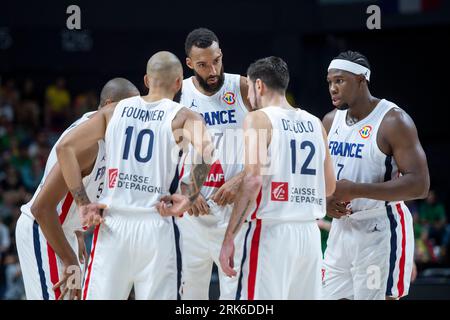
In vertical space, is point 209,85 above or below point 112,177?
above

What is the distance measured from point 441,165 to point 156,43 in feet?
18.9

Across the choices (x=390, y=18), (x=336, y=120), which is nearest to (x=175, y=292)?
(x=336, y=120)

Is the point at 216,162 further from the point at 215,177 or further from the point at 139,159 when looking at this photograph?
the point at 139,159

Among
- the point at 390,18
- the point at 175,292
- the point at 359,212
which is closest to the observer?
the point at 175,292

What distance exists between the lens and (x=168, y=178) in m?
5.56

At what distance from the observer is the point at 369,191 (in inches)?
247

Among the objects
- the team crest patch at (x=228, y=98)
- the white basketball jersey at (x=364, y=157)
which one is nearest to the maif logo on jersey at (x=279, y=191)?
the white basketball jersey at (x=364, y=157)

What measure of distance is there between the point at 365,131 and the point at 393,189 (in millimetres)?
568

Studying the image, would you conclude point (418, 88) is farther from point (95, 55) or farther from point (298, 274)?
point (298, 274)

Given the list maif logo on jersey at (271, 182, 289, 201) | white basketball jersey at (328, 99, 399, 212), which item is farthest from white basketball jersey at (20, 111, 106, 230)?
white basketball jersey at (328, 99, 399, 212)

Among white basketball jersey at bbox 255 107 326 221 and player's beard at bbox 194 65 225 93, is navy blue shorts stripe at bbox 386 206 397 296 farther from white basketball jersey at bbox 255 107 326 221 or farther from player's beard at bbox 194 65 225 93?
player's beard at bbox 194 65 225 93

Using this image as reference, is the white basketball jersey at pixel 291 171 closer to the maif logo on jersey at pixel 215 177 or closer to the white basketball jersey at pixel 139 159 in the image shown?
the white basketball jersey at pixel 139 159

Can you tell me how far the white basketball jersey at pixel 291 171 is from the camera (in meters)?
5.51

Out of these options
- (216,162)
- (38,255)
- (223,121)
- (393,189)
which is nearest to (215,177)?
(216,162)
